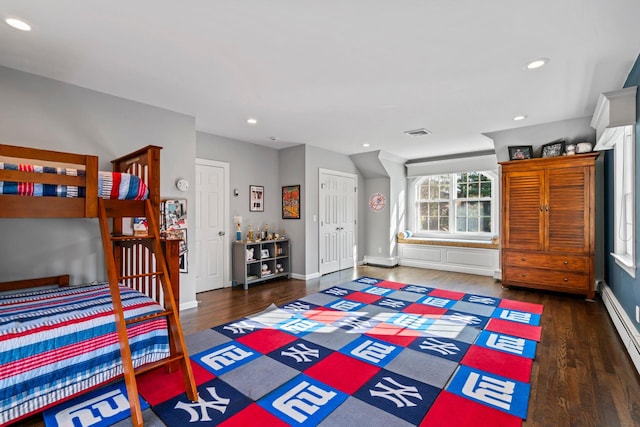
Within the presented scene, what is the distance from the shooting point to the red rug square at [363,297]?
13.8 feet

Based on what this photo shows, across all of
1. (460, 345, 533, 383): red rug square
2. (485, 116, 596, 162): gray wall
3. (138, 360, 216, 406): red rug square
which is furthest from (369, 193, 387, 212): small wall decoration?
(138, 360, 216, 406): red rug square

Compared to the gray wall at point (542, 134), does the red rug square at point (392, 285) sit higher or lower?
lower

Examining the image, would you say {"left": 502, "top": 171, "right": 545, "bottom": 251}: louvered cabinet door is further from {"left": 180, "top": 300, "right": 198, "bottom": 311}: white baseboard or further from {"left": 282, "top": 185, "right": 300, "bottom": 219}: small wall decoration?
{"left": 180, "top": 300, "right": 198, "bottom": 311}: white baseboard

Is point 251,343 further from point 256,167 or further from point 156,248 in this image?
point 256,167

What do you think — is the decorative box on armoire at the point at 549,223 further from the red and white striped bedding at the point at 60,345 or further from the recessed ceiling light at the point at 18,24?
the recessed ceiling light at the point at 18,24

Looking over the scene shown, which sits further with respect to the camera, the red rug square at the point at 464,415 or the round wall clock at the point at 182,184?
the round wall clock at the point at 182,184

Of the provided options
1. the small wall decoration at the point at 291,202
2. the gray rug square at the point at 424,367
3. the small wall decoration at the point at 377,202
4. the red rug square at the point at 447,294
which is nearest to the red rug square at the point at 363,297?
the red rug square at the point at 447,294

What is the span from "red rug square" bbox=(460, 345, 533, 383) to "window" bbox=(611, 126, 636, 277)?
137 cm

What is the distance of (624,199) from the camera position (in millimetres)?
3357

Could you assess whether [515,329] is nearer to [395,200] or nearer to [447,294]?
[447,294]

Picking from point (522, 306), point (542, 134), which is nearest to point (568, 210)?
point (542, 134)

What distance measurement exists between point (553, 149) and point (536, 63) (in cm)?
227

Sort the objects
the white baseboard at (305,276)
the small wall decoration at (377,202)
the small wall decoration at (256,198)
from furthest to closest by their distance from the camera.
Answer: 1. the small wall decoration at (377,202)
2. the white baseboard at (305,276)
3. the small wall decoration at (256,198)

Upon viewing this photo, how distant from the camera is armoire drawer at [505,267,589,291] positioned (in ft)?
13.6
